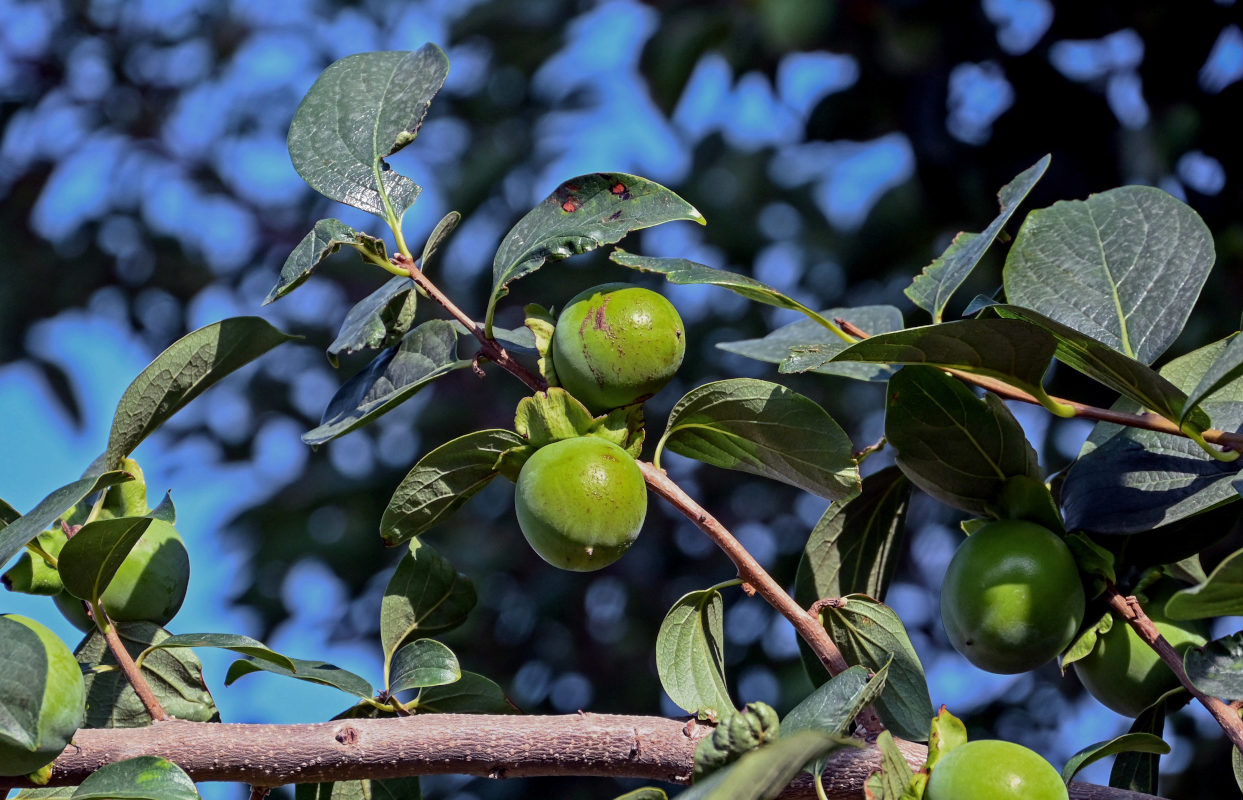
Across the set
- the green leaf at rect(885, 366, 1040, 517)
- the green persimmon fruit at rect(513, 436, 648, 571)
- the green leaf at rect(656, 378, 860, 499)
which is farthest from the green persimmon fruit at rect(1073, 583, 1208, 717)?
the green persimmon fruit at rect(513, 436, 648, 571)

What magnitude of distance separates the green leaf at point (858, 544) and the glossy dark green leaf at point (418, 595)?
0.85 ft

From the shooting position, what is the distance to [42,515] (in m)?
0.57

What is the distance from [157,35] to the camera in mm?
2879

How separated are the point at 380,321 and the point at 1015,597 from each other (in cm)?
43

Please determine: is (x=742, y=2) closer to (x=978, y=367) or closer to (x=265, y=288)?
(x=265, y=288)

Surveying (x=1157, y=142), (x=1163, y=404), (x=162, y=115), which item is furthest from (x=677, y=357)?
(x=162, y=115)

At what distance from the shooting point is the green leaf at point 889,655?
682mm

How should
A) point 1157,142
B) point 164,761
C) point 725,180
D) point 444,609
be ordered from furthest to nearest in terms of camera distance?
point 725,180, point 1157,142, point 444,609, point 164,761

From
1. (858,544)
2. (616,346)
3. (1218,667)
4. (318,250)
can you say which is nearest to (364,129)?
(318,250)

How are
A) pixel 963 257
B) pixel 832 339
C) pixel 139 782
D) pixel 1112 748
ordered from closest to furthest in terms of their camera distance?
pixel 139 782 < pixel 1112 748 < pixel 963 257 < pixel 832 339

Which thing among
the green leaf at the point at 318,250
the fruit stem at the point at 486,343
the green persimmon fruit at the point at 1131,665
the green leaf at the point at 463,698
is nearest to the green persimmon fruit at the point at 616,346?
the fruit stem at the point at 486,343

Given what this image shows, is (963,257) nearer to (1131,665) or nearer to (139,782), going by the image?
(1131,665)

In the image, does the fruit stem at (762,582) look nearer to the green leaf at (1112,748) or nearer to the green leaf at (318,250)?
the green leaf at (1112,748)

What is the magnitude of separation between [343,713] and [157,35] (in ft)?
8.71
